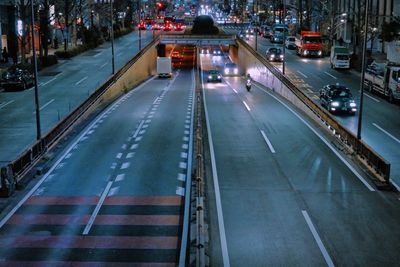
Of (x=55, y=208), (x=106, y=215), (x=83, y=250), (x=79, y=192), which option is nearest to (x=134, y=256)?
(x=83, y=250)

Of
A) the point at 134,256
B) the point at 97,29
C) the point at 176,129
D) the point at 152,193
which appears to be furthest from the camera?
the point at 97,29

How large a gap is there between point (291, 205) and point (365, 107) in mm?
24671

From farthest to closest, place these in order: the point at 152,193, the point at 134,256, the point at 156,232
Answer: the point at 152,193 → the point at 156,232 → the point at 134,256

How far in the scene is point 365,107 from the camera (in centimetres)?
4341

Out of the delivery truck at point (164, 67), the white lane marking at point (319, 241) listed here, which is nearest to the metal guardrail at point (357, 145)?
the white lane marking at point (319, 241)

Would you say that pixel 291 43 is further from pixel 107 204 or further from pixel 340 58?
pixel 107 204

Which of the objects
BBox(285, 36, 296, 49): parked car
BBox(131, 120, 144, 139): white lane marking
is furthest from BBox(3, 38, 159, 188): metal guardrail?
BBox(285, 36, 296, 49): parked car

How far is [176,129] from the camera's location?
34.4 m

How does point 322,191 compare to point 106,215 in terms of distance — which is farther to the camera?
point 322,191

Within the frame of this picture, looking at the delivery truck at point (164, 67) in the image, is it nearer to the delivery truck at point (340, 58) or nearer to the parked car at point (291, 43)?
the delivery truck at point (340, 58)

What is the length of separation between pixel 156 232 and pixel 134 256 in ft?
6.23

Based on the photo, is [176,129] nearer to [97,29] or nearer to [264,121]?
[264,121]

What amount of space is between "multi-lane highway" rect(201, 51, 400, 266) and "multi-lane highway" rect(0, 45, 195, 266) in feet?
5.08

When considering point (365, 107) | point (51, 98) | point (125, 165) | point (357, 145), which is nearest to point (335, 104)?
point (365, 107)
